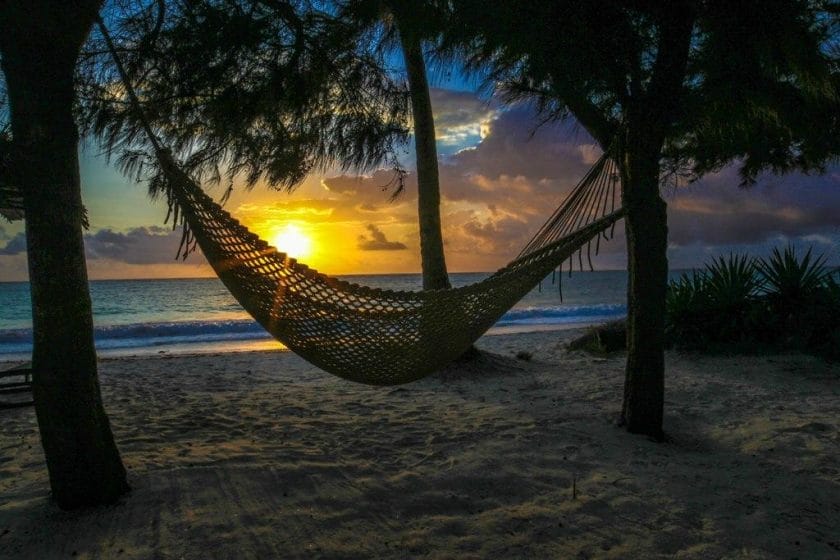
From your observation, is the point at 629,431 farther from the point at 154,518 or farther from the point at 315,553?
the point at 154,518

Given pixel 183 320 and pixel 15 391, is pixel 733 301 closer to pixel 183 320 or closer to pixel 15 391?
pixel 15 391

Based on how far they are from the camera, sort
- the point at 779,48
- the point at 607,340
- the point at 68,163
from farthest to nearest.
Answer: the point at 607,340
the point at 779,48
the point at 68,163

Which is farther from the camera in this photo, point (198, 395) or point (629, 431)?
point (198, 395)

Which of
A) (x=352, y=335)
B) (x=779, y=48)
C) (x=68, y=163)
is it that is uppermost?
(x=779, y=48)

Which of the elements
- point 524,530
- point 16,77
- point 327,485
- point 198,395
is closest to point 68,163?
point 16,77

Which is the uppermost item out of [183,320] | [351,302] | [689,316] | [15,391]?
[351,302]

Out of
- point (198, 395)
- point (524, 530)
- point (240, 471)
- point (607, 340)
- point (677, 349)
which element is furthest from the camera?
point (607, 340)

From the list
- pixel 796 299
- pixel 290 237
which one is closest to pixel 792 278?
pixel 796 299

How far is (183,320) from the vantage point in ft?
49.6

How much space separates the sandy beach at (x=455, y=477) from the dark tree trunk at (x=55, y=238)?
0.54 feet

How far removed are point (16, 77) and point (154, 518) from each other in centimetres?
136

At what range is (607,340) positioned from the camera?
506 cm

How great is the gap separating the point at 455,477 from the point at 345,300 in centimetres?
74

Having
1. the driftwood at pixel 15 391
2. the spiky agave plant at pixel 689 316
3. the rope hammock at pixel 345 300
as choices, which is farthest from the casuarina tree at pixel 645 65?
the driftwood at pixel 15 391
